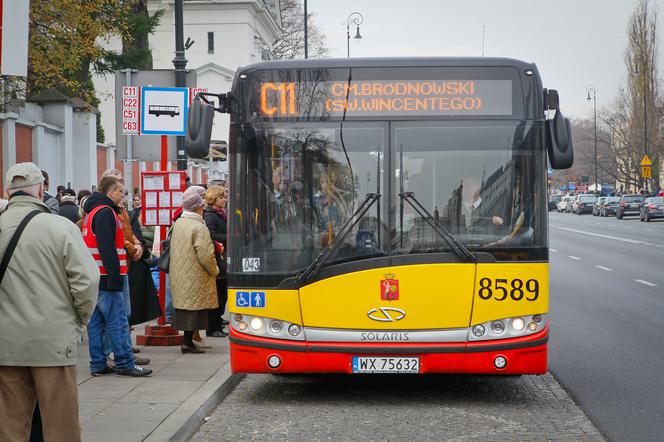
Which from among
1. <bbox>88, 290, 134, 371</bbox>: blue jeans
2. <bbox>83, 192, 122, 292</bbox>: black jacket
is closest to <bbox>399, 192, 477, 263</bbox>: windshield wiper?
<bbox>83, 192, 122, 292</bbox>: black jacket

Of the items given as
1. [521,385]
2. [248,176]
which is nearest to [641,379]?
[521,385]

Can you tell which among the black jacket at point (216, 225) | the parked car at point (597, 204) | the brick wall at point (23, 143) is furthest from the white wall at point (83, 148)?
the parked car at point (597, 204)

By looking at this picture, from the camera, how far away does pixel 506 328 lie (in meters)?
9.00

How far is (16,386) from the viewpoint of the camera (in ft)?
18.6

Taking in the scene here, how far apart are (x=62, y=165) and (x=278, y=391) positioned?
1860cm

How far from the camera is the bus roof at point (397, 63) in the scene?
9.30 metres

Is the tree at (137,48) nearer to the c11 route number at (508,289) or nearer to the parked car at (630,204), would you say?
the c11 route number at (508,289)

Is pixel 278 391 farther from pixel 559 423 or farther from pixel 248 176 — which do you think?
pixel 559 423

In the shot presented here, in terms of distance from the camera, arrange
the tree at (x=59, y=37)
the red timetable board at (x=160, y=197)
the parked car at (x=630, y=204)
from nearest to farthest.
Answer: the red timetable board at (x=160, y=197)
the tree at (x=59, y=37)
the parked car at (x=630, y=204)

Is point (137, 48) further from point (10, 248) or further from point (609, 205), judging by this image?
point (609, 205)

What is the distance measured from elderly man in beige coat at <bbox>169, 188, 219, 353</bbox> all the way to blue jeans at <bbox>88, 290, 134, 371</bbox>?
143 centimetres

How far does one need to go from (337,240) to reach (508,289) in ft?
4.62

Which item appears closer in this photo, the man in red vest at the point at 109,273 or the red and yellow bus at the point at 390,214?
the red and yellow bus at the point at 390,214

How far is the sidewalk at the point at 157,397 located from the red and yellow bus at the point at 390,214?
1.99 feet
